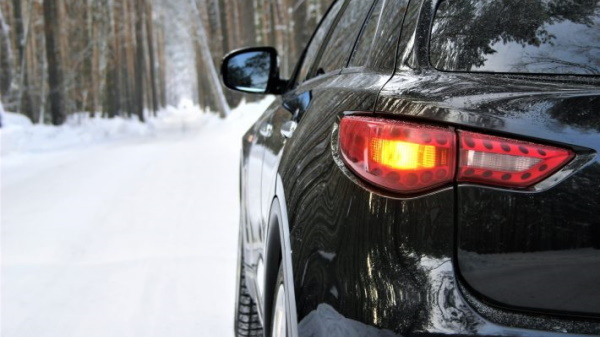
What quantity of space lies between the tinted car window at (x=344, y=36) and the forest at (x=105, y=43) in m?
10.1

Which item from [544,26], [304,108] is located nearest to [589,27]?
[544,26]

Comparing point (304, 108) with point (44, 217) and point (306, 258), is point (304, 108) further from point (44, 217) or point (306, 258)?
point (44, 217)

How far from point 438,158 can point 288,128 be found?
104cm

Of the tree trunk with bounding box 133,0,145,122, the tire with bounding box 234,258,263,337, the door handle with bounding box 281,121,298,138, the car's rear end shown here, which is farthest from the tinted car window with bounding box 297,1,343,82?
the tree trunk with bounding box 133,0,145,122

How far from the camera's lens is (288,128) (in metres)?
2.17

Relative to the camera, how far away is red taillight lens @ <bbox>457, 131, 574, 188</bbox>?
1.12m

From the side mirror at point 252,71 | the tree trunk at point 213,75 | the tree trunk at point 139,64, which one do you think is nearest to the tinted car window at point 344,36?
the side mirror at point 252,71

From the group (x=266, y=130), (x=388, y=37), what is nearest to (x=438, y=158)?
(x=388, y=37)

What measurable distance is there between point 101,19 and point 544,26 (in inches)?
1093

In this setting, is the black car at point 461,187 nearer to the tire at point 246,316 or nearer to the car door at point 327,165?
the car door at point 327,165

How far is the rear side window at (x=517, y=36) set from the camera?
1.29 metres

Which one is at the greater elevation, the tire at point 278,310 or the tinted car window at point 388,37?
the tinted car window at point 388,37

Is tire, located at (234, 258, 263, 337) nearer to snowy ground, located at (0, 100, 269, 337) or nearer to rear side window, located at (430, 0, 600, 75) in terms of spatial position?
snowy ground, located at (0, 100, 269, 337)

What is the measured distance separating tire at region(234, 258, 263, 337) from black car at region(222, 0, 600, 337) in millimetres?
1394
